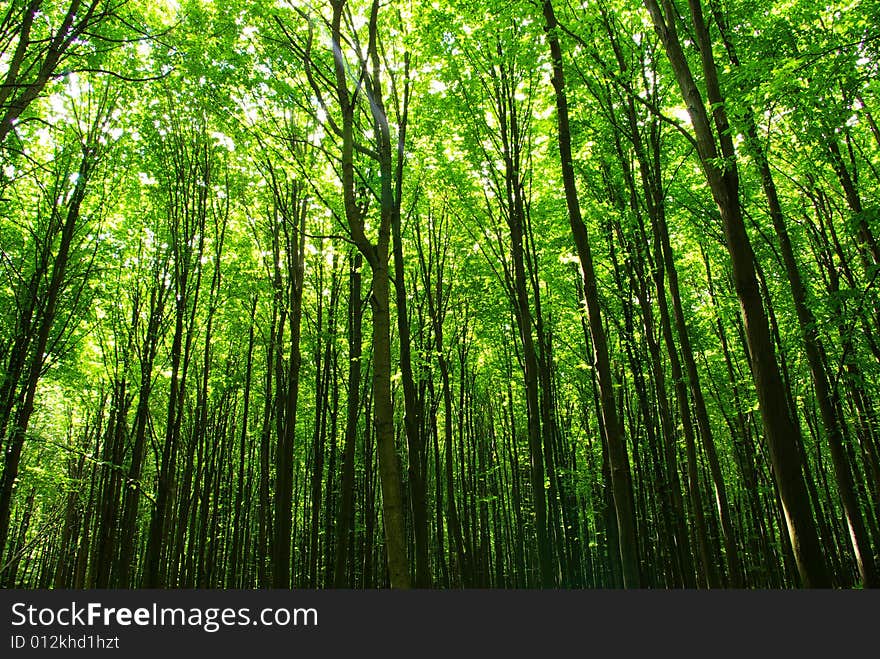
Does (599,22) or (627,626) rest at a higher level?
(599,22)

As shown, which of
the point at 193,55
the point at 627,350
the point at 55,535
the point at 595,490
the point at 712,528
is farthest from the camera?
the point at 55,535

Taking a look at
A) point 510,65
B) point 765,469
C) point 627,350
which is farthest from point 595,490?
point 510,65

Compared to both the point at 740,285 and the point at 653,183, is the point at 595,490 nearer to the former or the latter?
the point at 653,183

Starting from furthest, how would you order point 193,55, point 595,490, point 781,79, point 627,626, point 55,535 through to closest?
point 55,535
point 595,490
point 193,55
point 781,79
point 627,626

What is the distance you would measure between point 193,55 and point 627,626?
7895 mm

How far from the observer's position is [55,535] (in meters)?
21.5

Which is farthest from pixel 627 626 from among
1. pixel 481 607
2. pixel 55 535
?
pixel 55 535

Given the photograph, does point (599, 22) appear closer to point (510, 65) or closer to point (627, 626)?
point (510, 65)

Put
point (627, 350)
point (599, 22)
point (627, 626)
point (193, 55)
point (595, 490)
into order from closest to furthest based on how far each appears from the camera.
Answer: point (627, 626), point (193, 55), point (599, 22), point (627, 350), point (595, 490)

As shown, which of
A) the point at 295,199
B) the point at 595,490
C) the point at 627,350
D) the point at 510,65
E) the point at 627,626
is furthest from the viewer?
the point at 595,490

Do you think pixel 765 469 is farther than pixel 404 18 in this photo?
Yes

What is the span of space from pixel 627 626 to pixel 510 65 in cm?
840

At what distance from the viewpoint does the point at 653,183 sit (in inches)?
327

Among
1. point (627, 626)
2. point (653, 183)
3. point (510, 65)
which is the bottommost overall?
point (627, 626)
